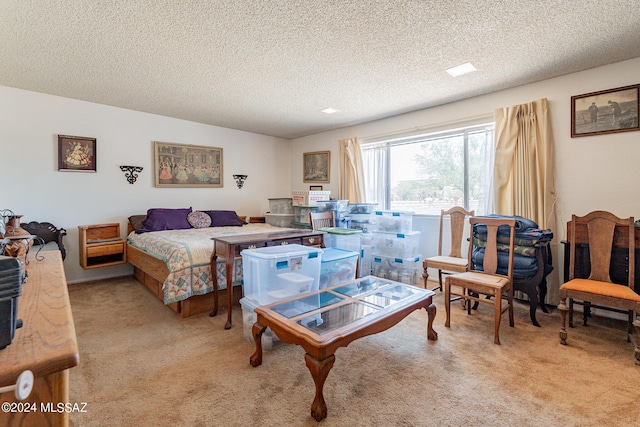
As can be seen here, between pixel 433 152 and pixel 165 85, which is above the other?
pixel 165 85

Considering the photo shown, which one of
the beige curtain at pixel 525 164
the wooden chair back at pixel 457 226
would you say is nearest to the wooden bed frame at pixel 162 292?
the wooden chair back at pixel 457 226

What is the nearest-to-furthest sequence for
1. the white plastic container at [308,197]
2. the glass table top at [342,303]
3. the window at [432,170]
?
the glass table top at [342,303], the window at [432,170], the white plastic container at [308,197]

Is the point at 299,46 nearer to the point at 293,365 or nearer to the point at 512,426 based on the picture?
the point at 293,365

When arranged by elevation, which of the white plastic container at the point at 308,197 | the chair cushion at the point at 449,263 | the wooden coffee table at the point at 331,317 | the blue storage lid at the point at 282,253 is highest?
the white plastic container at the point at 308,197

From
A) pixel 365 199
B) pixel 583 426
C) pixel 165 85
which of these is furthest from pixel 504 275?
pixel 165 85

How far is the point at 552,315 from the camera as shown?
294cm

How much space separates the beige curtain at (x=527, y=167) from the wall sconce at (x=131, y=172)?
4.88 m

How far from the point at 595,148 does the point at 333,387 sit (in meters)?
3.33

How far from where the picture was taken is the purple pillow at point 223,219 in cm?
485

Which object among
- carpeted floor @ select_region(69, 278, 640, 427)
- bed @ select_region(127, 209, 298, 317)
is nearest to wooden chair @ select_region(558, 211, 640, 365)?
carpeted floor @ select_region(69, 278, 640, 427)

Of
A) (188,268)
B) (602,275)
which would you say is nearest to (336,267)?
(188,268)

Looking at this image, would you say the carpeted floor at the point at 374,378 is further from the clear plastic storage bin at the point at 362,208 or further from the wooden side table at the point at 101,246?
the clear plastic storage bin at the point at 362,208

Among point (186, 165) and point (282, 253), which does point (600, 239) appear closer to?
point (282, 253)

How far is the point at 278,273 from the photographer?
2.38 meters
